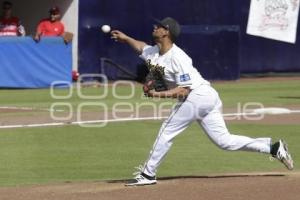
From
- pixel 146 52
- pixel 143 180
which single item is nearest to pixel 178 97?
pixel 146 52

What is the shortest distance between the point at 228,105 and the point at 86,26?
6.48 metres

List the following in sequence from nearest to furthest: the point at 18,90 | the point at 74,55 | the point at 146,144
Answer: the point at 146,144 → the point at 18,90 → the point at 74,55

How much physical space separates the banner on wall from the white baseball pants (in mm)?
16883

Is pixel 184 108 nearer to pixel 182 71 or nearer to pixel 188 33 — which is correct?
pixel 182 71

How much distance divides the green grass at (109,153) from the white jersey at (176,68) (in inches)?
66.7

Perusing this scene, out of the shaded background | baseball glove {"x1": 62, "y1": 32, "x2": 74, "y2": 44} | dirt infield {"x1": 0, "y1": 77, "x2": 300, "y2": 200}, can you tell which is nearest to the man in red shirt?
baseball glove {"x1": 62, "y1": 32, "x2": 74, "y2": 44}

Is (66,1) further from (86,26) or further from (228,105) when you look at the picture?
(228,105)

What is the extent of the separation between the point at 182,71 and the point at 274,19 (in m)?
17.8

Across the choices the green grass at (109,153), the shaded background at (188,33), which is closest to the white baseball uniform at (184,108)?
the green grass at (109,153)

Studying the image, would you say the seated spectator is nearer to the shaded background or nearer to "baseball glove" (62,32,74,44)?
"baseball glove" (62,32,74,44)

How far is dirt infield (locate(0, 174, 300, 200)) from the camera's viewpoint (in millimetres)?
8406

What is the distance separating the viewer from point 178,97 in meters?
8.99

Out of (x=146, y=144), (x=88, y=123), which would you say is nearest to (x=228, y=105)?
(x=88, y=123)

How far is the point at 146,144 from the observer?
12.6 m
